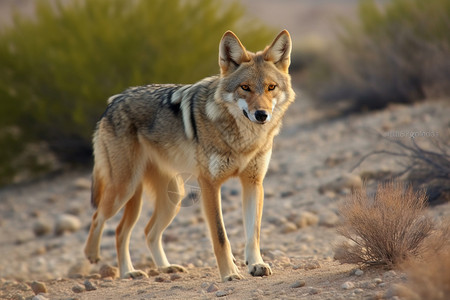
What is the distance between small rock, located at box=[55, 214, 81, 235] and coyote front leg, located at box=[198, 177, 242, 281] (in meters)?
4.29

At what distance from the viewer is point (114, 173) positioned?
5.61m

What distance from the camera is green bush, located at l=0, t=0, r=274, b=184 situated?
11836mm

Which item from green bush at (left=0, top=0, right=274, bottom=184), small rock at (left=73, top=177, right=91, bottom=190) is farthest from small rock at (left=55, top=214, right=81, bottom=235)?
green bush at (left=0, top=0, right=274, bottom=184)

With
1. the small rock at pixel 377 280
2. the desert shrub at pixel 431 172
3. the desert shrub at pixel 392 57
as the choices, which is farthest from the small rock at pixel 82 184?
the small rock at pixel 377 280

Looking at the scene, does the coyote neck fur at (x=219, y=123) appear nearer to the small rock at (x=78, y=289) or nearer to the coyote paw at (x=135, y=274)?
the coyote paw at (x=135, y=274)

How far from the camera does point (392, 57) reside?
11.8 meters

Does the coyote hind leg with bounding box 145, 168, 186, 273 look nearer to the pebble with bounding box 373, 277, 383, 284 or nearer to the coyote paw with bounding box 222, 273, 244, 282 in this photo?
the coyote paw with bounding box 222, 273, 244, 282

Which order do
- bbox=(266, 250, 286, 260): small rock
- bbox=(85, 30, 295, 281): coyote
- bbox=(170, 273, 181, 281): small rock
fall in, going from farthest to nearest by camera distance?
bbox=(266, 250, 286, 260): small rock
bbox=(170, 273, 181, 281): small rock
bbox=(85, 30, 295, 281): coyote

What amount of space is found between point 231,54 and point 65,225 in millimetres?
4653

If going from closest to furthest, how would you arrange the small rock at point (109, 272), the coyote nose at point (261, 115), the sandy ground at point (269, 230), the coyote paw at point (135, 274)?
1. the sandy ground at point (269, 230)
2. the coyote nose at point (261, 115)
3. the coyote paw at point (135, 274)
4. the small rock at point (109, 272)

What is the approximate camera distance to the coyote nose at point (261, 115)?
14.9 feet

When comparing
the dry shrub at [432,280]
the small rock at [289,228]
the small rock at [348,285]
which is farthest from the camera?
the small rock at [289,228]

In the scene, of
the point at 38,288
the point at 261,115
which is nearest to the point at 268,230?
the point at 261,115

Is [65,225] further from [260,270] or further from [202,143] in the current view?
[260,270]
